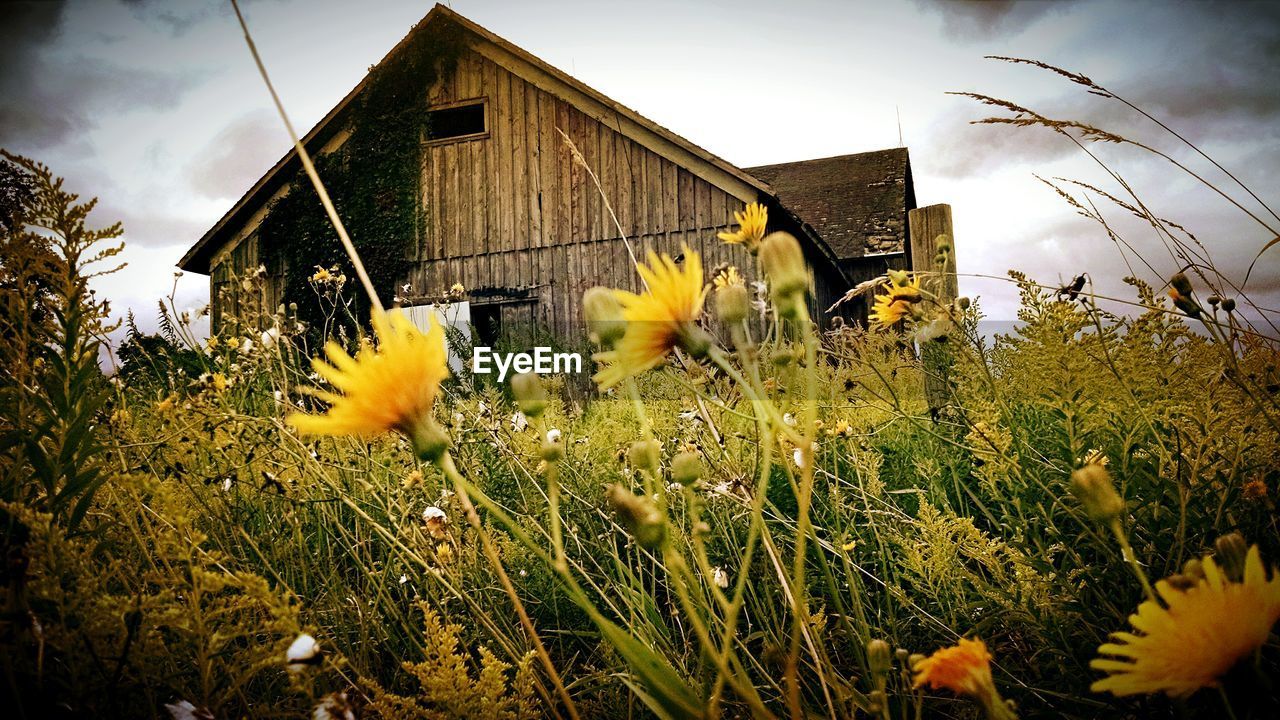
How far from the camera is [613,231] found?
9125 mm

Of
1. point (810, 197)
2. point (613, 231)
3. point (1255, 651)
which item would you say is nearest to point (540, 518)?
point (1255, 651)

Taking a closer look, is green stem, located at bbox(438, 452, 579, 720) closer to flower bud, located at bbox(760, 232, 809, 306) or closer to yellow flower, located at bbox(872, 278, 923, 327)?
flower bud, located at bbox(760, 232, 809, 306)

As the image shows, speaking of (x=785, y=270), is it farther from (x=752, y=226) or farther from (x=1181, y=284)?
(x=1181, y=284)

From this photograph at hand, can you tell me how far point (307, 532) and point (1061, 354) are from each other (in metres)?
2.12

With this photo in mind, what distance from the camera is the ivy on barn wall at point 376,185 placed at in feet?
32.7

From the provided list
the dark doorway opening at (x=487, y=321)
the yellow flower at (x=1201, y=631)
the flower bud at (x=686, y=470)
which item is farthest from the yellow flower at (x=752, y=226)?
the dark doorway opening at (x=487, y=321)

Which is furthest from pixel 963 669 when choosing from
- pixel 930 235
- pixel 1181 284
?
pixel 930 235

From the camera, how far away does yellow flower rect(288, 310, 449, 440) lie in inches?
21.8

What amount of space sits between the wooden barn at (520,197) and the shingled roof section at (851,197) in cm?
128

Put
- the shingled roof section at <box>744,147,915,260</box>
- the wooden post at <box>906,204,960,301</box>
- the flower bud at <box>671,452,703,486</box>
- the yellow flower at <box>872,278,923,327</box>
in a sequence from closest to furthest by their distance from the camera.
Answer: the flower bud at <box>671,452,703,486</box>
the yellow flower at <box>872,278,923,327</box>
the wooden post at <box>906,204,960,301</box>
the shingled roof section at <box>744,147,915,260</box>

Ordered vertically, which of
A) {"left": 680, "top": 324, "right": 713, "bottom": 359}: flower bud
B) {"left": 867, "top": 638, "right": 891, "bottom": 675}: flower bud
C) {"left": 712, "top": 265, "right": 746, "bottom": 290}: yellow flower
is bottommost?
{"left": 867, "top": 638, "right": 891, "bottom": 675}: flower bud

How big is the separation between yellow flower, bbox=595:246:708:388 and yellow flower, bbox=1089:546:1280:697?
0.41 meters

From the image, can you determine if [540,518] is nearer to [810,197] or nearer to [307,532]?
[307,532]

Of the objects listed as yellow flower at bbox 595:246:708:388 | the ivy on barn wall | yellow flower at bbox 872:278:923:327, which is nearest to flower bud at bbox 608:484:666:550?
yellow flower at bbox 595:246:708:388
